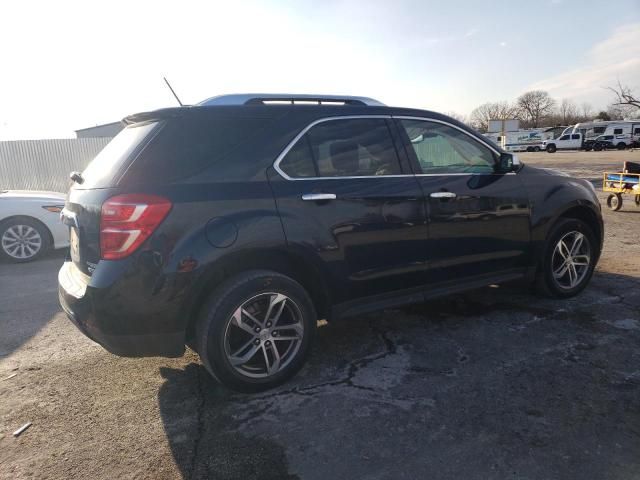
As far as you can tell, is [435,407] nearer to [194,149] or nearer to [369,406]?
[369,406]

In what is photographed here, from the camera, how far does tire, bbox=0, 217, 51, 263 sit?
7012 millimetres

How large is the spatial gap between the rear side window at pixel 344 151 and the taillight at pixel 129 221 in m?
0.88

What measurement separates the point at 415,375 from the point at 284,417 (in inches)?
38.8

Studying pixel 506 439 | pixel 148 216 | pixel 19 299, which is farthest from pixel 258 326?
pixel 19 299

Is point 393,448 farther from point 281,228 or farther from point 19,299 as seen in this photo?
point 19,299

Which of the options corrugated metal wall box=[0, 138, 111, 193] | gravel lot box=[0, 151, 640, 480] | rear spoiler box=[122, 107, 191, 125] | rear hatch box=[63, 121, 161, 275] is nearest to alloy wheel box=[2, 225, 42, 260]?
gravel lot box=[0, 151, 640, 480]

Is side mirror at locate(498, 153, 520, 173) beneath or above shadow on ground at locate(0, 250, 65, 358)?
above

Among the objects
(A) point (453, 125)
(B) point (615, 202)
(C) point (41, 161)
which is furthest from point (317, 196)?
(C) point (41, 161)

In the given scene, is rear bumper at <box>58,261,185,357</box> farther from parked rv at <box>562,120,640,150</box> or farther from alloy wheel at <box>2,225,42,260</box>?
parked rv at <box>562,120,640,150</box>

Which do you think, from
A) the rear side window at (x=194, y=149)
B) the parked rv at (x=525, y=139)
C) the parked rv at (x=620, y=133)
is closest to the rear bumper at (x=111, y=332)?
the rear side window at (x=194, y=149)

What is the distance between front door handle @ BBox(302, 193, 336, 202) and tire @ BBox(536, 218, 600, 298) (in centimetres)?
240

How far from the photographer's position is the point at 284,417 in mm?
2703

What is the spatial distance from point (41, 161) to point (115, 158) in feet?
44.6

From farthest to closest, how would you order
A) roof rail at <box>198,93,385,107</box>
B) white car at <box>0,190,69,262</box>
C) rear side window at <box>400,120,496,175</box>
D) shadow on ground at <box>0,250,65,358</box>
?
white car at <box>0,190,69,262</box> < shadow on ground at <box>0,250,65,358</box> < rear side window at <box>400,120,496,175</box> < roof rail at <box>198,93,385,107</box>
